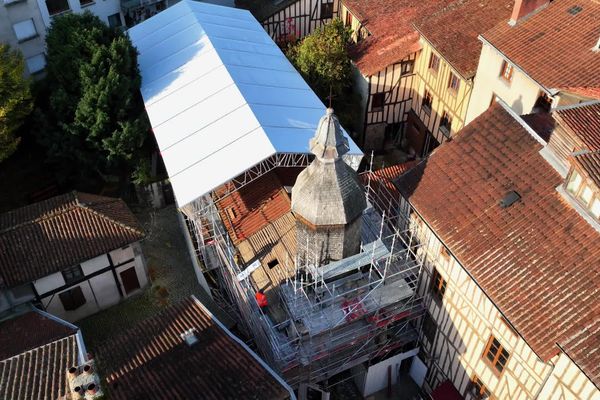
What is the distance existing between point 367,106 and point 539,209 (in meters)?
17.7

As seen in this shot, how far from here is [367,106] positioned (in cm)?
3516

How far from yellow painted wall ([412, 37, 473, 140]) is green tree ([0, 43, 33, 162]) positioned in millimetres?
21687

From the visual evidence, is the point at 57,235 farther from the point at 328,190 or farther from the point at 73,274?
the point at 328,190

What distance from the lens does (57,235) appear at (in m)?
25.8

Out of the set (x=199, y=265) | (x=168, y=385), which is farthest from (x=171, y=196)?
(x=168, y=385)

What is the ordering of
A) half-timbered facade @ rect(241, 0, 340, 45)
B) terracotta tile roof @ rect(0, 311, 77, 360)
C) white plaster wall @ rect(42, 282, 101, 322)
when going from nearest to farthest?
terracotta tile roof @ rect(0, 311, 77, 360) < white plaster wall @ rect(42, 282, 101, 322) < half-timbered facade @ rect(241, 0, 340, 45)

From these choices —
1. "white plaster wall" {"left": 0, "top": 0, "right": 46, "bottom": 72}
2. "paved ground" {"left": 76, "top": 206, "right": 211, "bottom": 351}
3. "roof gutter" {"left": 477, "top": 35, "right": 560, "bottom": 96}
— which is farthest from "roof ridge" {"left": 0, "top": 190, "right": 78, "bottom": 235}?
"roof gutter" {"left": 477, "top": 35, "right": 560, "bottom": 96}

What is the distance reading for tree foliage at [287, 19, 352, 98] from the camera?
111 ft

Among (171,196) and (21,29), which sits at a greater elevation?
(21,29)

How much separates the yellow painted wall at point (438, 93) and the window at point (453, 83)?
12cm

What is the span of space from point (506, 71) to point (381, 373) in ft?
52.2

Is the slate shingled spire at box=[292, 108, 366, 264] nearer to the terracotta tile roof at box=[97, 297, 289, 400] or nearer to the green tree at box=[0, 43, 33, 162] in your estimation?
the terracotta tile roof at box=[97, 297, 289, 400]

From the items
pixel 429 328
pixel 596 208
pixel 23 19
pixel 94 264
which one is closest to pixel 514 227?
pixel 596 208

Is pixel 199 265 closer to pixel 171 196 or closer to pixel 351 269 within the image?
pixel 171 196
